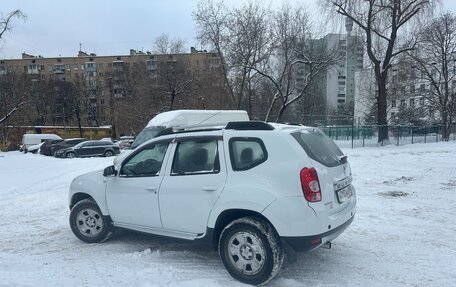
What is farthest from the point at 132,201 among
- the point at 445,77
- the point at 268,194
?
the point at 445,77

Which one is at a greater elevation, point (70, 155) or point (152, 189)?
point (152, 189)

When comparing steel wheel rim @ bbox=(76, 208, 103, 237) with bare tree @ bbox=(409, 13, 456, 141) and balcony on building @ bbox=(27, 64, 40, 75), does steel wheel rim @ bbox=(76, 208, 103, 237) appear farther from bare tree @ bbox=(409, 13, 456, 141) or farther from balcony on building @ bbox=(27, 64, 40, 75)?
balcony on building @ bbox=(27, 64, 40, 75)

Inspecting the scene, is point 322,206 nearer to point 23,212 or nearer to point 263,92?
point 23,212

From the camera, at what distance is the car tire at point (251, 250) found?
157 inches

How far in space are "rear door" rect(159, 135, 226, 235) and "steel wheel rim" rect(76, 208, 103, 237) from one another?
4.81ft

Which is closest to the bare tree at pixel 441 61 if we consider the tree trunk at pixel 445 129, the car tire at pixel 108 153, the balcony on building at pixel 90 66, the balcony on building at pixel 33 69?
the tree trunk at pixel 445 129

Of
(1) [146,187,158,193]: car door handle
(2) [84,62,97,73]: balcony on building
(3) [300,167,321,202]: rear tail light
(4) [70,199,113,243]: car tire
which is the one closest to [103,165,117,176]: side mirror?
(4) [70,199,113,243]: car tire

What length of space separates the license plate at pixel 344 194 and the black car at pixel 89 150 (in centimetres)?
2776

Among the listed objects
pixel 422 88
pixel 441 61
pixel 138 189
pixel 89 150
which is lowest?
pixel 89 150

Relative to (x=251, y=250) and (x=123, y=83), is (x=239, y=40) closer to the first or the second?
(x=251, y=250)

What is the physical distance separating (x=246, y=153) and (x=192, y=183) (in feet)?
2.61

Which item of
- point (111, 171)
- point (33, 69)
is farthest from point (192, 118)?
point (33, 69)

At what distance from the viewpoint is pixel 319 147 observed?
437 centimetres

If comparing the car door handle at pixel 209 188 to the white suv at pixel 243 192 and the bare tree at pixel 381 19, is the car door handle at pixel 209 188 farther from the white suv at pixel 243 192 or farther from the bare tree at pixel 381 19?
the bare tree at pixel 381 19
